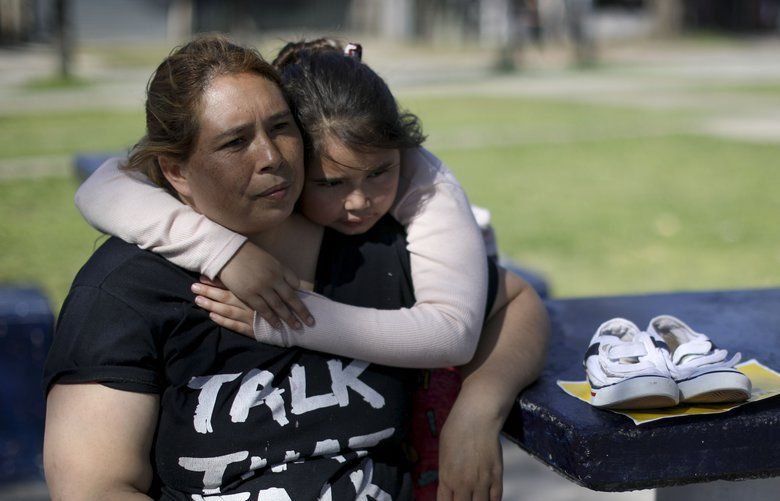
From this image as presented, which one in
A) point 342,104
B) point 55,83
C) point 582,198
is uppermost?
point 342,104

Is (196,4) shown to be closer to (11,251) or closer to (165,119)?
(11,251)

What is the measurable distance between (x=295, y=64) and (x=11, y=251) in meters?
4.82

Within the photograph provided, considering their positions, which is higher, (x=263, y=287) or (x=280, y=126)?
(x=280, y=126)

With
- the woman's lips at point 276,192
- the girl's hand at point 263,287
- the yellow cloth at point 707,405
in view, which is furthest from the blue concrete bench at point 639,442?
the woman's lips at point 276,192

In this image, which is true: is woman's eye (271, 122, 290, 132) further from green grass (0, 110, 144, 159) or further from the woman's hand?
green grass (0, 110, 144, 159)

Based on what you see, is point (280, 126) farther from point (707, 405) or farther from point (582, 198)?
point (582, 198)

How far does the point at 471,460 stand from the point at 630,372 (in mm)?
306

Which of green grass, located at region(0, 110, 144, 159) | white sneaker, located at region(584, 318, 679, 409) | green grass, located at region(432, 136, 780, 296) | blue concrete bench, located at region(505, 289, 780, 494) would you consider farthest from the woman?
green grass, located at region(0, 110, 144, 159)

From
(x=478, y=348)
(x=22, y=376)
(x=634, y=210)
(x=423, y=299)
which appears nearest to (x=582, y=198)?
(x=634, y=210)

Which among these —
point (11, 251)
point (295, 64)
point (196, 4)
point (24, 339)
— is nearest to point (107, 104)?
point (11, 251)

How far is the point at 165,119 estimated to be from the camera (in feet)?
5.60

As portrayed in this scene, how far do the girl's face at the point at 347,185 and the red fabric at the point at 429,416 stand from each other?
0.34m

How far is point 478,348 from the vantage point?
1.96 m

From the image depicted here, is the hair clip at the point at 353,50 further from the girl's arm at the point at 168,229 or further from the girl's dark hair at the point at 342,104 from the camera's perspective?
the girl's arm at the point at 168,229
